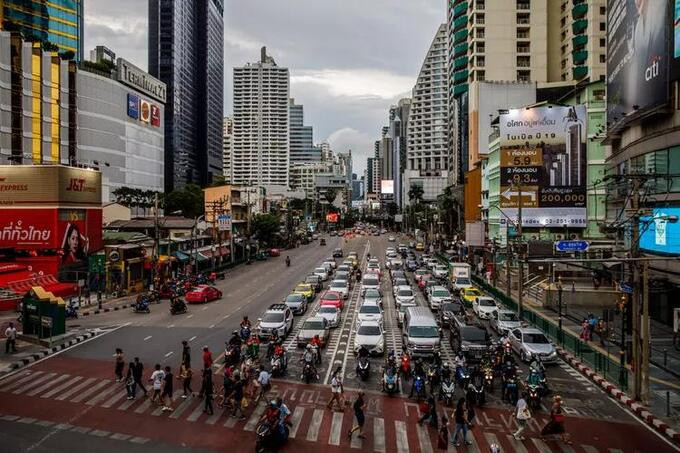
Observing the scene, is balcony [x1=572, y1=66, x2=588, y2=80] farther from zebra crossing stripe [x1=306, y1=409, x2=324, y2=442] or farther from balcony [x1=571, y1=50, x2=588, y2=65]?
zebra crossing stripe [x1=306, y1=409, x2=324, y2=442]

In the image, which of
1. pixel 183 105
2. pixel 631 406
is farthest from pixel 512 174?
pixel 183 105

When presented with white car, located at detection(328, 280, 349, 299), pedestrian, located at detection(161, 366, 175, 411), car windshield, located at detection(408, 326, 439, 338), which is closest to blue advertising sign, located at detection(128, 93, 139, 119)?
white car, located at detection(328, 280, 349, 299)

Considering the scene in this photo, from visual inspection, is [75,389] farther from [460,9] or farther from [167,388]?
[460,9]

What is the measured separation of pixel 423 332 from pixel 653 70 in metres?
18.3

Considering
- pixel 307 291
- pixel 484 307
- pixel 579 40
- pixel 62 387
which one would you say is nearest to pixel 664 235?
pixel 484 307

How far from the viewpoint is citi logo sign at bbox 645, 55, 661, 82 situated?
29617mm

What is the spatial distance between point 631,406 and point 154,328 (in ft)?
79.0

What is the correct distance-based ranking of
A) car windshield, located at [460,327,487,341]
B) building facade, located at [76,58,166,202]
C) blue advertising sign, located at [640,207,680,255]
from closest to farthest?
car windshield, located at [460,327,487,341], blue advertising sign, located at [640,207,680,255], building facade, located at [76,58,166,202]

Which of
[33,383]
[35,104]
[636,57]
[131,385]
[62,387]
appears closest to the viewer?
[131,385]

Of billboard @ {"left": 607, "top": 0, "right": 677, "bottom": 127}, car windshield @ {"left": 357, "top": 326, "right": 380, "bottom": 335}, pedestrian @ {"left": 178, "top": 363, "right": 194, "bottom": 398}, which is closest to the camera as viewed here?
pedestrian @ {"left": 178, "top": 363, "right": 194, "bottom": 398}

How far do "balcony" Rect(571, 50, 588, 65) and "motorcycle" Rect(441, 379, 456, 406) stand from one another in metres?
84.0

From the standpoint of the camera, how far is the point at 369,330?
89.1 ft

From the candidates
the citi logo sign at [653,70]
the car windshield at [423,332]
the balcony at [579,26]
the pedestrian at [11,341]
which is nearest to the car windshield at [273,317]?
the car windshield at [423,332]

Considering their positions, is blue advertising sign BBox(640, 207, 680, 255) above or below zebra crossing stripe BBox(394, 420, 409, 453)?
above
